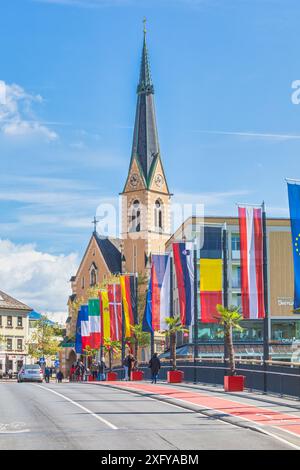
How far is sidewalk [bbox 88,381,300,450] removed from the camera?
21.9 meters

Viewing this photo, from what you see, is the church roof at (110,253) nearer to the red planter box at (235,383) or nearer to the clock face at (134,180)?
the clock face at (134,180)

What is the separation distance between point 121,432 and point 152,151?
12030 centimetres

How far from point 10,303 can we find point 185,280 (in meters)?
103

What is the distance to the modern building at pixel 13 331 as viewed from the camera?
13850cm

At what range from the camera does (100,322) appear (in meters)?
64.2

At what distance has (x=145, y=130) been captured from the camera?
138 metres

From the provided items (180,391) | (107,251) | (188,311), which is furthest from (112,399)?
(107,251)

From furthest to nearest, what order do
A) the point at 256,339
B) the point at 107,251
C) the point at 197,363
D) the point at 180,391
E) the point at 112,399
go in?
1. the point at 107,251
2. the point at 256,339
3. the point at 197,363
4. the point at 180,391
5. the point at 112,399

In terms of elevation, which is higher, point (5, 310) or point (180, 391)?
point (5, 310)

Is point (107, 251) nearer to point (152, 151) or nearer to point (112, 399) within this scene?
point (152, 151)

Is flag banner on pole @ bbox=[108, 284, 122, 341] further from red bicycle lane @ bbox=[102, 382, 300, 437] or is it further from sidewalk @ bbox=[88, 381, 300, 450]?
red bicycle lane @ bbox=[102, 382, 300, 437]

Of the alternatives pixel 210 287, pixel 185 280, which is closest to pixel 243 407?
pixel 210 287

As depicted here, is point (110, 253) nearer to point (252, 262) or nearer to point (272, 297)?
point (272, 297)

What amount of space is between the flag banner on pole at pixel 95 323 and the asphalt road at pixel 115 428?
3211cm
